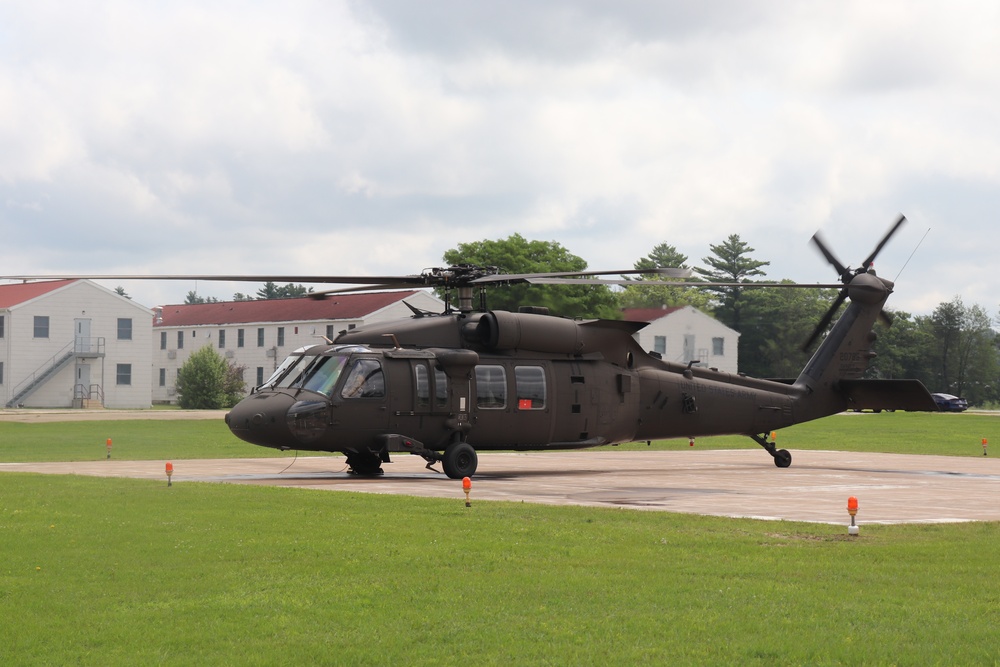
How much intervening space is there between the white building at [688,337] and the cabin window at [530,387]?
77.9 m

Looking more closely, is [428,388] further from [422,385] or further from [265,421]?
[265,421]

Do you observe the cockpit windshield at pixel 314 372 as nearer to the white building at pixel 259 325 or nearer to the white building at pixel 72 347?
the white building at pixel 259 325

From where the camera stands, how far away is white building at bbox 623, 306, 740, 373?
355 feet

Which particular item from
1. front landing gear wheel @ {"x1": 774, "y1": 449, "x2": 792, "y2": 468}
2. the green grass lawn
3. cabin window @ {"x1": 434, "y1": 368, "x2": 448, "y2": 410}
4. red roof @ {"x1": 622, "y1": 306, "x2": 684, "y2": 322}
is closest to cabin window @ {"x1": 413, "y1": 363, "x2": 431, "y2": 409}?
cabin window @ {"x1": 434, "y1": 368, "x2": 448, "y2": 410}

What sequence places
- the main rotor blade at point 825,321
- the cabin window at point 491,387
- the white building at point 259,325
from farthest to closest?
the white building at point 259,325 < the main rotor blade at point 825,321 < the cabin window at point 491,387

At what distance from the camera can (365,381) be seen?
87.1 feet

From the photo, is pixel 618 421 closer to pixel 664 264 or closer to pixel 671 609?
pixel 671 609

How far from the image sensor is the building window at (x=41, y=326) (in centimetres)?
8888

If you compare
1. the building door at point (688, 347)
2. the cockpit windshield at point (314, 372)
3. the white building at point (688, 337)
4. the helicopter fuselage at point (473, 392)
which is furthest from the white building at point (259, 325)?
the cockpit windshield at point (314, 372)

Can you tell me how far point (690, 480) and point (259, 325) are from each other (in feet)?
256

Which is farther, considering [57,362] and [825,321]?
[57,362]

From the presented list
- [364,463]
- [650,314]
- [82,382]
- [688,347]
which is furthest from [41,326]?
[364,463]

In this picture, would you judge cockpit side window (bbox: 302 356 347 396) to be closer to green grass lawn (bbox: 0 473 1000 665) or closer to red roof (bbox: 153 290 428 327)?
green grass lawn (bbox: 0 473 1000 665)

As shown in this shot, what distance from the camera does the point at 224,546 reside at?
14.9m
